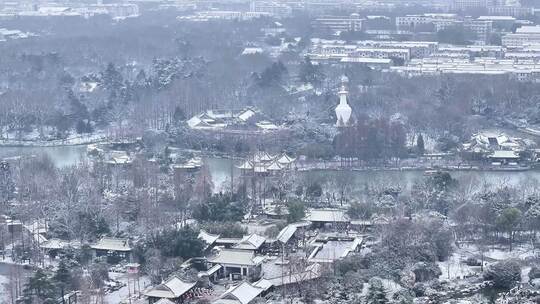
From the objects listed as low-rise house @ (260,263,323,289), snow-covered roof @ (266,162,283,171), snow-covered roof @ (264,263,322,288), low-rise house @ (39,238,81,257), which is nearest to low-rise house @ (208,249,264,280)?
low-rise house @ (260,263,323,289)

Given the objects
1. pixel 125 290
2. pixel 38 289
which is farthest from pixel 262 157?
pixel 38 289

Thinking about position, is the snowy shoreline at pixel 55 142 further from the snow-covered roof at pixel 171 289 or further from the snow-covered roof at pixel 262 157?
the snow-covered roof at pixel 171 289

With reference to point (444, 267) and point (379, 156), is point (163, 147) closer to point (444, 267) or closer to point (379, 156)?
point (379, 156)

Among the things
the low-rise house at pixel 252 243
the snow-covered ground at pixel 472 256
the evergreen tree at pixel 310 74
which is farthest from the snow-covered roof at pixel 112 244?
the evergreen tree at pixel 310 74

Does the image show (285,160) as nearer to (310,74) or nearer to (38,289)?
(38,289)

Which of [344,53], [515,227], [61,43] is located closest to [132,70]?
[61,43]

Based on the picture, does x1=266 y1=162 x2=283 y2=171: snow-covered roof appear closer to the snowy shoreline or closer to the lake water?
the lake water
